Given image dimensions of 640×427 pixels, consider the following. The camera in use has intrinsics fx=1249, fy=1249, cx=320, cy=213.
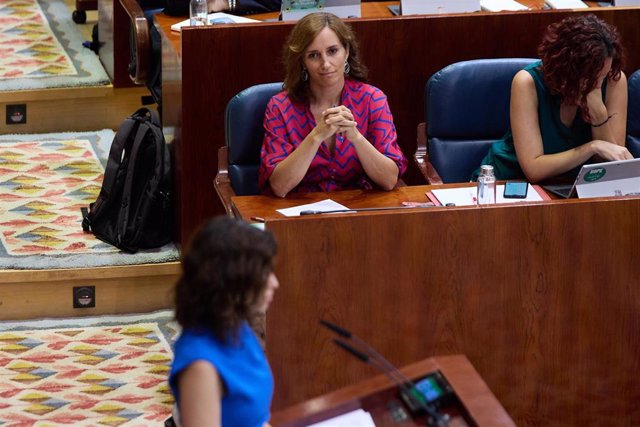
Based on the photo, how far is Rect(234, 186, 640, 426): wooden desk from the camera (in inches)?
110

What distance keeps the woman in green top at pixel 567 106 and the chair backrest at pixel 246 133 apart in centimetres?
67

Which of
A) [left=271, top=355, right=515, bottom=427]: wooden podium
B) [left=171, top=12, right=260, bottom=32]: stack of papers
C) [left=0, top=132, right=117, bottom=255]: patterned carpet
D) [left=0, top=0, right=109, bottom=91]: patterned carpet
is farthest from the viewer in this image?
[left=0, top=0, right=109, bottom=91]: patterned carpet

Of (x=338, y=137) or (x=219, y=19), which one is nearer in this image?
(x=338, y=137)

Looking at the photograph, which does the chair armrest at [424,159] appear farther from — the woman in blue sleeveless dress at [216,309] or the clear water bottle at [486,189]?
the woman in blue sleeveless dress at [216,309]

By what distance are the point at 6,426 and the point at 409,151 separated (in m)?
1.52

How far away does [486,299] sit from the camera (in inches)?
114

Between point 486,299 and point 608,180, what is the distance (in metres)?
0.46

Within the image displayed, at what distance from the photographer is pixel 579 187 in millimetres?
3047

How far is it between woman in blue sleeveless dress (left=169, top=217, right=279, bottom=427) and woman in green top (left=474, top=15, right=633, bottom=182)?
170 cm

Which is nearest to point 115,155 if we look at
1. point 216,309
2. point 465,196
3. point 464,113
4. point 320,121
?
point 320,121

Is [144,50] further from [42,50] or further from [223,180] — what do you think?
[42,50]

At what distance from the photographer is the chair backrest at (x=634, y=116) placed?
12.1 feet

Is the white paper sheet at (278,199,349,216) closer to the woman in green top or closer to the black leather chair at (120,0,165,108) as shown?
the woman in green top

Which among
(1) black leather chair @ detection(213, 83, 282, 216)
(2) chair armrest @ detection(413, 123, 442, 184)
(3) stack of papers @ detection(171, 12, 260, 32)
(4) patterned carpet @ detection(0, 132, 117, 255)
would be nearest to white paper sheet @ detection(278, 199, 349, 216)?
(1) black leather chair @ detection(213, 83, 282, 216)
